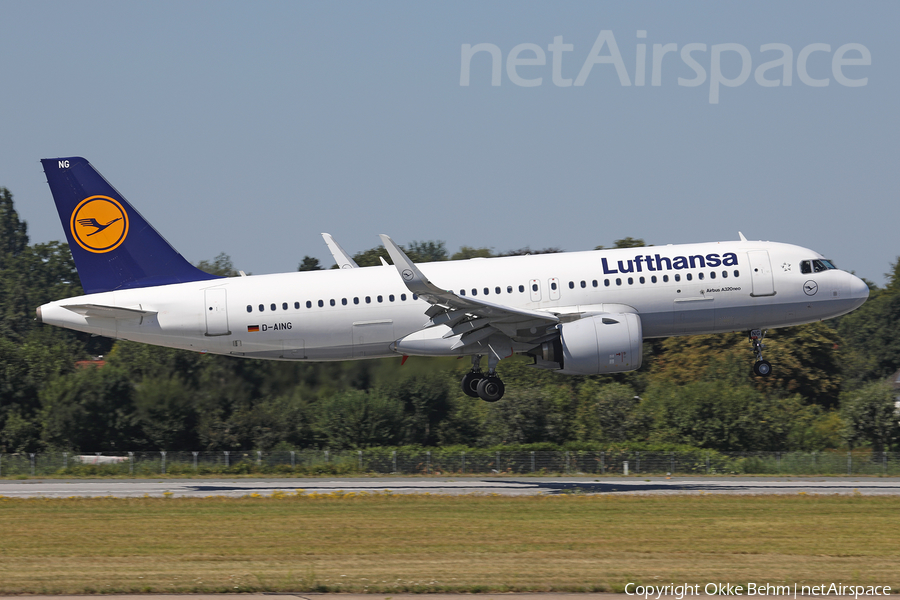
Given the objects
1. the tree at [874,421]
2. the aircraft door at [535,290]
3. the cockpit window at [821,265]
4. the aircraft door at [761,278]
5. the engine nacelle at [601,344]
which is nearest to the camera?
the engine nacelle at [601,344]

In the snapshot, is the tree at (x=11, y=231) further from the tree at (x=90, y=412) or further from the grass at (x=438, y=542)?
the grass at (x=438, y=542)

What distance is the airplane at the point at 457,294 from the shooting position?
3528cm

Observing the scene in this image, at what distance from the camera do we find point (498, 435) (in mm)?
58031

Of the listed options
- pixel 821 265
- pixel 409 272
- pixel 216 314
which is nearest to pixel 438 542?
pixel 409 272

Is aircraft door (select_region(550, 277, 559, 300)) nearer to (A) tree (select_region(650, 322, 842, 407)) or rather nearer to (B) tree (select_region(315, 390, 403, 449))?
(B) tree (select_region(315, 390, 403, 449))

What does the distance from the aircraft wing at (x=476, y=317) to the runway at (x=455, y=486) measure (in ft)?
17.9

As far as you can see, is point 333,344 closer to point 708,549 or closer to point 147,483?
point 147,483

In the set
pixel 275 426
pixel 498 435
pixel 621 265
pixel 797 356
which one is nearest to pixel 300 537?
pixel 621 265

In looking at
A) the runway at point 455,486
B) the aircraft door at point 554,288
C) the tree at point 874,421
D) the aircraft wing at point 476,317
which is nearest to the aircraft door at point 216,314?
the runway at point 455,486

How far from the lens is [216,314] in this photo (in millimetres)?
35625

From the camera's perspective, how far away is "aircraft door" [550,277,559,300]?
35344 mm

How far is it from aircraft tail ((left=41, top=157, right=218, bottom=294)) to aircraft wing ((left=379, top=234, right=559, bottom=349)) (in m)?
9.15

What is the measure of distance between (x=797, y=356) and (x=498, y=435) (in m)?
31.6

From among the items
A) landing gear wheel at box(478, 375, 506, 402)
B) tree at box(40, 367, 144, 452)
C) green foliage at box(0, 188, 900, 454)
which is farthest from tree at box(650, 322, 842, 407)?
landing gear wheel at box(478, 375, 506, 402)
